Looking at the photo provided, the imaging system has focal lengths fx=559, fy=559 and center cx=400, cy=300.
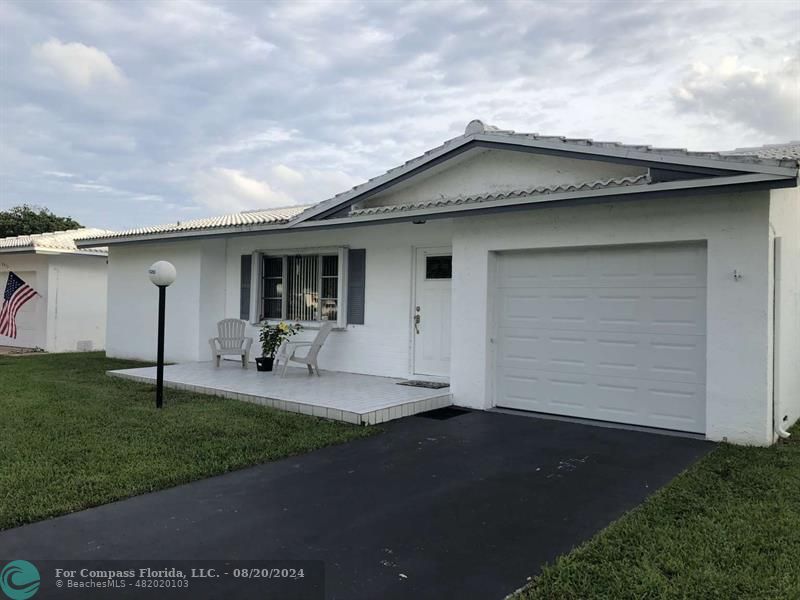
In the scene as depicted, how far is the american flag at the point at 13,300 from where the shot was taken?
53.0ft

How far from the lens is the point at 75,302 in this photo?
16.4 m

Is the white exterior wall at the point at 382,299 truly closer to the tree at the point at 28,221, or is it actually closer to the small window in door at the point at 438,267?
the small window in door at the point at 438,267

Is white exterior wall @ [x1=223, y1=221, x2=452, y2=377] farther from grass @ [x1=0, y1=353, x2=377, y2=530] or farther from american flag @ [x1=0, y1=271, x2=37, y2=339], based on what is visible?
american flag @ [x1=0, y1=271, x2=37, y2=339]

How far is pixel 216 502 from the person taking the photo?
167 inches

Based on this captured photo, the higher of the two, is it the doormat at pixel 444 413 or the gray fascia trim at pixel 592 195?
the gray fascia trim at pixel 592 195

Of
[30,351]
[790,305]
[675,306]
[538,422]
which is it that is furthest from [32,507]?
[30,351]

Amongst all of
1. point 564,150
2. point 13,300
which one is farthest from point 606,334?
point 13,300

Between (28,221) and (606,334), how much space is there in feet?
133

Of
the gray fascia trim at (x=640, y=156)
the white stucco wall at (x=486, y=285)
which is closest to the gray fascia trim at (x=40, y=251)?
the white stucco wall at (x=486, y=285)

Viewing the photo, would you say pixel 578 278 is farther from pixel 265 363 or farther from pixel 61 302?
pixel 61 302

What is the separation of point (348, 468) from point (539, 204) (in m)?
3.83

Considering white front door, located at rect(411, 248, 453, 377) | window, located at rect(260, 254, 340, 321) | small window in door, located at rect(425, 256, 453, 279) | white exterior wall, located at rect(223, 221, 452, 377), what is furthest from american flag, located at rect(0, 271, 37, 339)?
small window in door, located at rect(425, 256, 453, 279)

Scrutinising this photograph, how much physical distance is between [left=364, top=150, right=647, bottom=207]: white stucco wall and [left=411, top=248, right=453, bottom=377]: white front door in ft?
3.67

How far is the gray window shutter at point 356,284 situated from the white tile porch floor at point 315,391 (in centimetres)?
108
